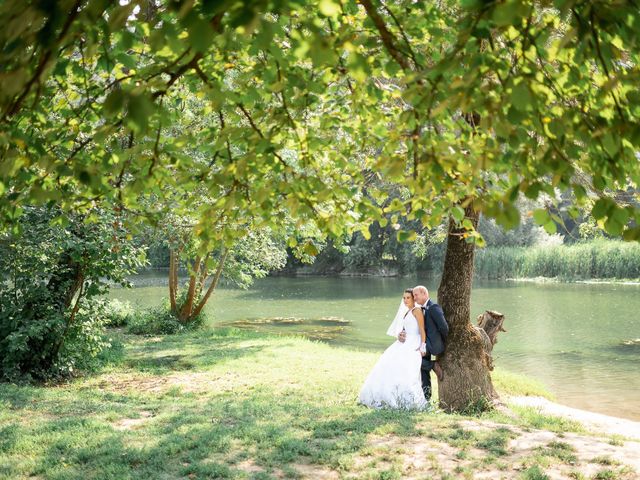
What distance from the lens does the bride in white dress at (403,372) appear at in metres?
9.74

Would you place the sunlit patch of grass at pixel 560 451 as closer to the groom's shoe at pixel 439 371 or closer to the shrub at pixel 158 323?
the groom's shoe at pixel 439 371

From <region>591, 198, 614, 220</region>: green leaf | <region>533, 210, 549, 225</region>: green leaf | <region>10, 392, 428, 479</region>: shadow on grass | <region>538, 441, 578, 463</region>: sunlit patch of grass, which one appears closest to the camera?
<region>591, 198, 614, 220</region>: green leaf

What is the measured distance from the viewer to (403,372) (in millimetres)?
9938

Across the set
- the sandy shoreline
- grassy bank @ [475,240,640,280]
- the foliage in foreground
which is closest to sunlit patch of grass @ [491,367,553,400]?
the sandy shoreline

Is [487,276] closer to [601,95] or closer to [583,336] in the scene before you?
[583,336]

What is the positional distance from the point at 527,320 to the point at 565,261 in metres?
18.9

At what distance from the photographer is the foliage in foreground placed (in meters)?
10.4

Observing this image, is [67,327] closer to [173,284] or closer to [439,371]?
[439,371]

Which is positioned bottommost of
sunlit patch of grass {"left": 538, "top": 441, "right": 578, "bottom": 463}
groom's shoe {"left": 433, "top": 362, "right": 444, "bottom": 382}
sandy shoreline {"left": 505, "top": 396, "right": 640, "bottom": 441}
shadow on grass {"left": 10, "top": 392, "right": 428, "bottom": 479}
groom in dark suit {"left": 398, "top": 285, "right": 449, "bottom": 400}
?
sandy shoreline {"left": 505, "top": 396, "right": 640, "bottom": 441}

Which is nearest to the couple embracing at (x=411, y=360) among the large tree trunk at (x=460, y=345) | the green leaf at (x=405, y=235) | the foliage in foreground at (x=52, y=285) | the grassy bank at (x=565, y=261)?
the large tree trunk at (x=460, y=345)

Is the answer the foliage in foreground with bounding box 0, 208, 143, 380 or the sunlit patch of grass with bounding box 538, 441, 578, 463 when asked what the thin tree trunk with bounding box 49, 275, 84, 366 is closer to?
the foliage in foreground with bounding box 0, 208, 143, 380

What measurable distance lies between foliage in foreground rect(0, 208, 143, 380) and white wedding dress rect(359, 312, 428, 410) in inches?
166

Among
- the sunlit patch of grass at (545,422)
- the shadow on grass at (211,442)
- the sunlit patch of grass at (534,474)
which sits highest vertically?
the shadow on grass at (211,442)

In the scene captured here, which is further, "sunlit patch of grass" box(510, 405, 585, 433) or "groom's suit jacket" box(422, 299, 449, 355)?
"groom's suit jacket" box(422, 299, 449, 355)
